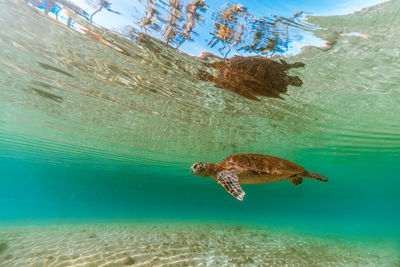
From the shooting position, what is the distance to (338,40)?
4949 millimetres

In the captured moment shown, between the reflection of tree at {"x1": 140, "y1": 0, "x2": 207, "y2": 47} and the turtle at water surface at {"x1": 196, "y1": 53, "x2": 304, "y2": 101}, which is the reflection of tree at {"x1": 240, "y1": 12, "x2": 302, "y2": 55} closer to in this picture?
the turtle at water surface at {"x1": 196, "y1": 53, "x2": 304, "y2": 101}

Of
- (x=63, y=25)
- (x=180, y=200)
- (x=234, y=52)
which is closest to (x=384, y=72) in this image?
(x=234, y=52)

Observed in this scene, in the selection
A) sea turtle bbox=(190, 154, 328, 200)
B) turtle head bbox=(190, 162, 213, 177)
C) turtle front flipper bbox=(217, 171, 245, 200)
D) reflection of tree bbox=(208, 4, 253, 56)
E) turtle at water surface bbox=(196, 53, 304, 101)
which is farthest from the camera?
turtle at water surface bbox=(196, 53, 304, 101)

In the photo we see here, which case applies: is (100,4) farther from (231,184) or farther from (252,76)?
(231,184)

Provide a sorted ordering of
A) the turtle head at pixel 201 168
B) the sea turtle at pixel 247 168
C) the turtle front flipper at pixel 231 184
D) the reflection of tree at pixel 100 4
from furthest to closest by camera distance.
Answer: the turtle head at pixel 201 168
the sea turtle at pixel 247 168
the reflection of tree at pixel 100 4
the turtle front flipper at pixel 231 184

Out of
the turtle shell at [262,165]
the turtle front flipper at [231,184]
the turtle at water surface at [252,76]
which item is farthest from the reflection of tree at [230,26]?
the turtle front flipper at [231,184]

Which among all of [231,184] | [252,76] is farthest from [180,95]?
[231,184]

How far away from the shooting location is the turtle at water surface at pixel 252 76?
237 inches

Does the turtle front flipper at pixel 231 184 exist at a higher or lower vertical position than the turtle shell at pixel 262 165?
lower

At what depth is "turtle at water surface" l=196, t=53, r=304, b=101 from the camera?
6.01 m

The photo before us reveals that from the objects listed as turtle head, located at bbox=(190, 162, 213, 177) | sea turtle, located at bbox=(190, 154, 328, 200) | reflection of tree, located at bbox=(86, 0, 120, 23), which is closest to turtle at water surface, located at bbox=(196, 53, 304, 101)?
reflection of tree, located at bbox=(86, 0, 120, 23)

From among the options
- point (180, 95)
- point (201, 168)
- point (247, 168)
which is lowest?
point (201, 168)

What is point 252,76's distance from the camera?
688 cm

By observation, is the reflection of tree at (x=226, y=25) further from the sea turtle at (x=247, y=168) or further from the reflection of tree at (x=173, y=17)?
the sea turtle at (x=247, y=168)
